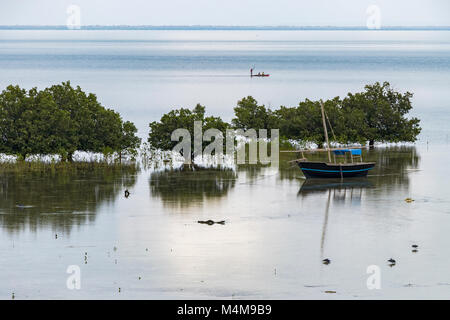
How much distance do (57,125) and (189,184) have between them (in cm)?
1413

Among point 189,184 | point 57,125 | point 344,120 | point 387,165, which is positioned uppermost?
point 344,120

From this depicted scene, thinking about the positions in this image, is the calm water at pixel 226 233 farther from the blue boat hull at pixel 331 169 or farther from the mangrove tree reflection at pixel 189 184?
the blue boat hull at pixel 331 169

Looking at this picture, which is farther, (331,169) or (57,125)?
(57,125)

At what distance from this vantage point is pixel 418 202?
189ft

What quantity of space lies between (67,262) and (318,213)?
18652 mm

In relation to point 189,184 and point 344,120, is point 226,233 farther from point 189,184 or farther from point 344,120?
point 344,120

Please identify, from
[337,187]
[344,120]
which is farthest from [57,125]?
[344,120]

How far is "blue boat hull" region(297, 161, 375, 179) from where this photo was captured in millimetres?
66188

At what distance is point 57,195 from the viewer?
193 feet

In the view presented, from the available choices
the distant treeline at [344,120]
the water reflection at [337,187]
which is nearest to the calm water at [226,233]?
the water reflection at [337,187]

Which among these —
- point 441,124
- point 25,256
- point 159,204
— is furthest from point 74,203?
point 441,124

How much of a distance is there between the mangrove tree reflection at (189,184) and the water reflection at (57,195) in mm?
2516

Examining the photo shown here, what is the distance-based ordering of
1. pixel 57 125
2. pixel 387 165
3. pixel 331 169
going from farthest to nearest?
pixel 387 165
pixel 57 125
pixel 331 169

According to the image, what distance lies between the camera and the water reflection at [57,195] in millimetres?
50488
